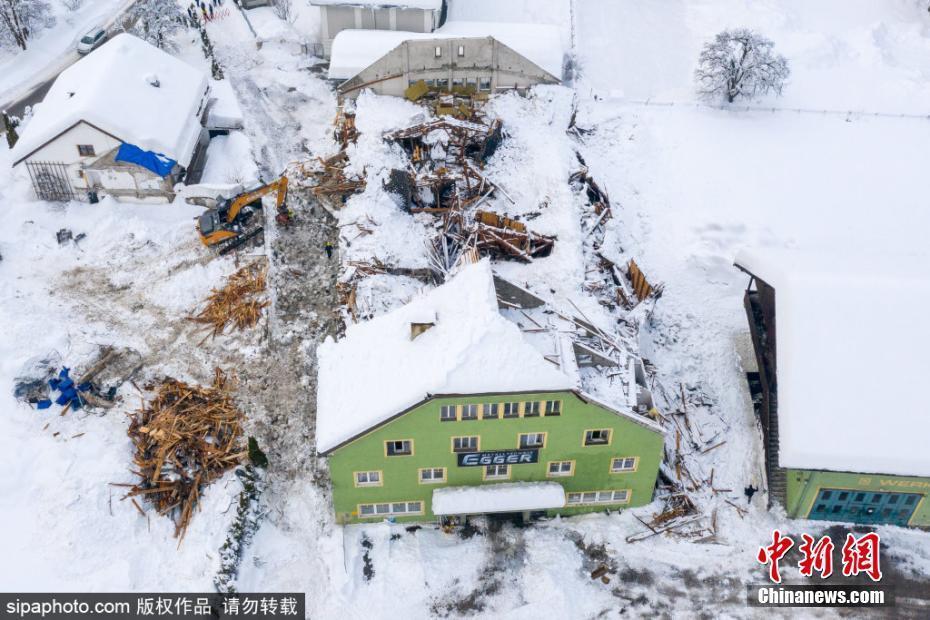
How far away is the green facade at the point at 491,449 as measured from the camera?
30.8m

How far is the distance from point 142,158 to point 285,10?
77.4 feet

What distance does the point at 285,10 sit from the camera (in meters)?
64.0

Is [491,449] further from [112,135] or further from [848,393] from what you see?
[112,135]

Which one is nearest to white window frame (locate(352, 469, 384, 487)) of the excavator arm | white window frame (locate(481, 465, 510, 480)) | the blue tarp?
white window frame (locate(481, 465, 510, 480))

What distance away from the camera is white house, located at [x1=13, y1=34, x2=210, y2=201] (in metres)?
45.7

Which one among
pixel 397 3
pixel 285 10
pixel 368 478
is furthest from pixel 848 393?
pixel 285 10

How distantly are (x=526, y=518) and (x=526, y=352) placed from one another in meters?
8.45

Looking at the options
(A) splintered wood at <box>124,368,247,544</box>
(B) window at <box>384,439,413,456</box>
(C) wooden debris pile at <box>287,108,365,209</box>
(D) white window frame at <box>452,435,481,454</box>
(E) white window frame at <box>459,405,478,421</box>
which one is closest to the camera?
(E) white window frame at <box>459,405,478,421</box>

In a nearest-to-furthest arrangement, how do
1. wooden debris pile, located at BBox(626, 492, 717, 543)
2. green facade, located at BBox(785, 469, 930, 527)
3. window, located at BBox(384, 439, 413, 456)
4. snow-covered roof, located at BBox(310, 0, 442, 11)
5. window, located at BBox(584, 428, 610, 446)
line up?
1. window, located at BBox(384, 439, 413, 456)
2. window, located at BBox(584, 428, 610, 446)
3. green facade, located at BBox(785, 469, 930, 527)
4. wooden debris pile, located at BBox(626, 492, 717, 543)
5. snow-covered roof, located at BBox(310, 0, 442, 11)

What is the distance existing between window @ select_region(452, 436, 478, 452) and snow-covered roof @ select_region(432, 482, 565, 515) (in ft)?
6.62

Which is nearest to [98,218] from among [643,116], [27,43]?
[27,43]

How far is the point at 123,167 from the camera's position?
46.2 m

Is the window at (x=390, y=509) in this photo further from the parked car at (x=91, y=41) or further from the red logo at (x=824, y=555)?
the parked car at (x=91, y=41)

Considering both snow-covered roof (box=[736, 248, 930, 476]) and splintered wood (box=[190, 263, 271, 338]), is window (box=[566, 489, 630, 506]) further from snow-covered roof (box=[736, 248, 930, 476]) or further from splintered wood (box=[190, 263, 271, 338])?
splintered wood (box=[190, 263, 271, 338])
